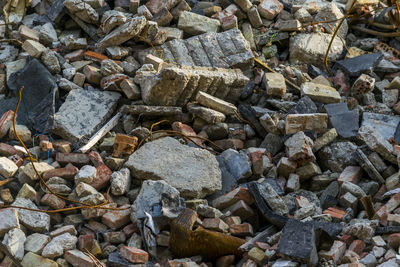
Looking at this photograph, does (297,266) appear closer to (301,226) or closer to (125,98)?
(301,226)

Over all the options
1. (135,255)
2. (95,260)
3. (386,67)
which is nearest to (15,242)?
(95,260)

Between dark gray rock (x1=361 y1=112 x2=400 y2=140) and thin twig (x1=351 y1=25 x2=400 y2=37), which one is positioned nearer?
dark gray rock (x1=361 y1=112 x2=400 y2=140)

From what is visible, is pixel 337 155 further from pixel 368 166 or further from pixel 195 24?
pixel 195 24

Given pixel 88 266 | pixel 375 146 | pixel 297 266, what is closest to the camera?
pixel 297 266

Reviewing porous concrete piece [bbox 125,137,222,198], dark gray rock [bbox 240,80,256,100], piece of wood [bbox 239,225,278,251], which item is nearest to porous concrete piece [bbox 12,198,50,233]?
porous concrete piece [bbox 125,137,222,198]

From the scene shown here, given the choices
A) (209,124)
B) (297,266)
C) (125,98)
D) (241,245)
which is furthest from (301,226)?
(125,98)

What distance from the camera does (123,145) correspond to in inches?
199

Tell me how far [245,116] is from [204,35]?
133 cm

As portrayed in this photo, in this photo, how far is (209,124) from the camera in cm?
549

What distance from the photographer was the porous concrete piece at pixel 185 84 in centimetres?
534

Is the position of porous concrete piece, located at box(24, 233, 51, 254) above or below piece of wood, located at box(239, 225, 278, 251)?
below

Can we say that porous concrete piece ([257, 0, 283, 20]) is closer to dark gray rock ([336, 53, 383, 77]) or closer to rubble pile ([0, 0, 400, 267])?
rubble pile ([0, 0, 400, 267])

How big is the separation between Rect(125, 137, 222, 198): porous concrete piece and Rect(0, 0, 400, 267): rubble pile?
2 cm

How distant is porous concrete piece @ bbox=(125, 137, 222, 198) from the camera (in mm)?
4754
